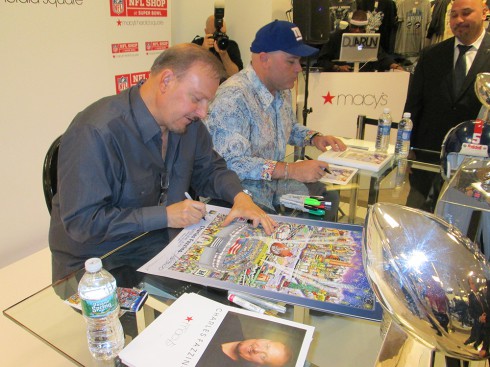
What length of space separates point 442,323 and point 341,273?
502 millimetres

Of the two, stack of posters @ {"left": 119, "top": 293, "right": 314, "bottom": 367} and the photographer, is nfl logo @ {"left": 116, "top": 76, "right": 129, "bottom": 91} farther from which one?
stack of posters @ {"left": 119, "top": 293, "right": 314, "bottom": 367}

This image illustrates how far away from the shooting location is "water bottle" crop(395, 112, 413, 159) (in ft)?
6.22

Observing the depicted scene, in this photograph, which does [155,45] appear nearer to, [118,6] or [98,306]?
[118,6]

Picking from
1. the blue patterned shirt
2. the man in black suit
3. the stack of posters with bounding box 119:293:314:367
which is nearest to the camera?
the stack of posters with bounding box 119:293:314:367

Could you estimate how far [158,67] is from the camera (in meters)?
1.25

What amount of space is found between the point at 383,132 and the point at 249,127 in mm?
Answer: 688

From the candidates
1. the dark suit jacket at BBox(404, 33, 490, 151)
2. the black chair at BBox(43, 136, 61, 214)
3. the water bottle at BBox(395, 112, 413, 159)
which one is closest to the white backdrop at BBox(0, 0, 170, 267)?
the black chair at BBox(43, 136, 61, 214)

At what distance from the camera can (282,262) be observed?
3.19ft

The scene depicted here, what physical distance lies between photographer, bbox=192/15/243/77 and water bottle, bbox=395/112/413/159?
2.10 metres

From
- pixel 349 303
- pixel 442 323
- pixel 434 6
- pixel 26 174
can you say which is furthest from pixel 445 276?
pixel 434 6

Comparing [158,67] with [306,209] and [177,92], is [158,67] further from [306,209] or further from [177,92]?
[306,209]

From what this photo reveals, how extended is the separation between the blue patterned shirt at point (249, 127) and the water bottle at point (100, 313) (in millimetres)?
792

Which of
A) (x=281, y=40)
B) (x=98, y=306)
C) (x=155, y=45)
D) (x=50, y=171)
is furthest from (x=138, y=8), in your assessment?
(x=98, y=306)

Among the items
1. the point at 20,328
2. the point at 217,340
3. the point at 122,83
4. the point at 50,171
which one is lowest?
the point at 20,328
